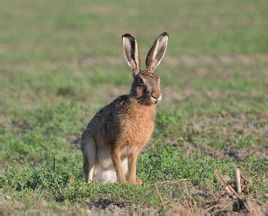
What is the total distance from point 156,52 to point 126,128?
0.86 metres

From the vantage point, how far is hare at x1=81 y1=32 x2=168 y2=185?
22.6 feet

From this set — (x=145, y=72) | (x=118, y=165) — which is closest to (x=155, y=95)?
(x=145, y=72)

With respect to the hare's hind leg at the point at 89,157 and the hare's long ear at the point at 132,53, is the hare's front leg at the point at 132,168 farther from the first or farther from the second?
the hare's long ear at the point at 132,53

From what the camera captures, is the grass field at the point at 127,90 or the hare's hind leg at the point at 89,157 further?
the hare's hind leg at the point at 89,157

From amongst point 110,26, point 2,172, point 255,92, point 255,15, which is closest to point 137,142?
point 2,172

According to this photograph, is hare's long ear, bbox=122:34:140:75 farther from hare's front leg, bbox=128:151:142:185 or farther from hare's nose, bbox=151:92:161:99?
hare's front leg, bbox=128:151:142:185

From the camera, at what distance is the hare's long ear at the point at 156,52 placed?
721cm

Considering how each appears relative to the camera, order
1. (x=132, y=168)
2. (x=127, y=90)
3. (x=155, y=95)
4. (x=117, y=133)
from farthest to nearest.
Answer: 1. (x=127, y=90)
2. (x=132, y=168)
3. (x=117, y=133)
4. (x=155, y=95)

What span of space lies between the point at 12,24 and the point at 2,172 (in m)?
15.9

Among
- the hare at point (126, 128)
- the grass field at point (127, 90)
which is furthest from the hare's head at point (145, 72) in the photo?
the grass field at point (127, 90)

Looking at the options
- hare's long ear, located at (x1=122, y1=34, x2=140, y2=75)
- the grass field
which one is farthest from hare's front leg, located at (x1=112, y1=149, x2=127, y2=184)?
hare's long ear, located at (x1=122, y1=34, x2=140, y2=75)

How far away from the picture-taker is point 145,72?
23.2 ft

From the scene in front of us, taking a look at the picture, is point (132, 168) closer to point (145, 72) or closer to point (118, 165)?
point (118, 165)

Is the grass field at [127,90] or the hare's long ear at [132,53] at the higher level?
the hare's long ear at [132,53]
